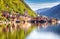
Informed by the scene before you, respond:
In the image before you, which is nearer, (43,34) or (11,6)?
(43,34)

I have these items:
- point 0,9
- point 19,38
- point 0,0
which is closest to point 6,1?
point 0,0

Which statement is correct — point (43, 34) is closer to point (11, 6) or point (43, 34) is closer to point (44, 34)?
point (44, 34)

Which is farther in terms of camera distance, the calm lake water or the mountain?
the mountain

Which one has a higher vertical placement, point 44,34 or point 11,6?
point 11,6

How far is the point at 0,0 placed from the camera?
59.7m

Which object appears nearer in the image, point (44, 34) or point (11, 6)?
point (44, 34)

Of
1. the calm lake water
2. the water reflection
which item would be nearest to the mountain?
the water reflection

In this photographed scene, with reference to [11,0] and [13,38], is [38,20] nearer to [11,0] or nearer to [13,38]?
[11,0]

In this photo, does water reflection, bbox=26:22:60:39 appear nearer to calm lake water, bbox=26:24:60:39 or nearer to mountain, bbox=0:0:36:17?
calm lake water, bbox=26:24:60:39

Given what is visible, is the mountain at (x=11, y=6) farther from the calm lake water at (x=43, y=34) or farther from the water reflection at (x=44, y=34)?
the calm lake water at (x=43, y=34)

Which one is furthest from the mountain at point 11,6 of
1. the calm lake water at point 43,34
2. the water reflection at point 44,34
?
the calm lake water at point 43,34

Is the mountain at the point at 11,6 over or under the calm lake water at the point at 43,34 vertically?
over

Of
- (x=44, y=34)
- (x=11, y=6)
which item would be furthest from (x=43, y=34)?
(x=11, y=6)

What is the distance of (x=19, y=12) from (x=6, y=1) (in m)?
10.8
